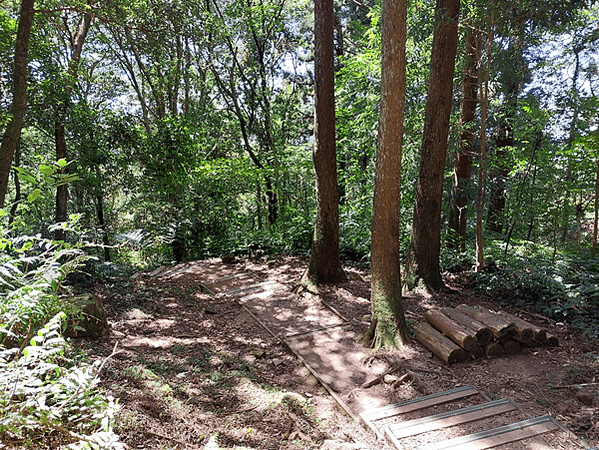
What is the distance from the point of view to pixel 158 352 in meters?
5.12

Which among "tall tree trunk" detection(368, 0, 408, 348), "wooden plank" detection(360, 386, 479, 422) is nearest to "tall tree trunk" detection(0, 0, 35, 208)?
"tall tree trunk" detection(368, 0, 408, 348)

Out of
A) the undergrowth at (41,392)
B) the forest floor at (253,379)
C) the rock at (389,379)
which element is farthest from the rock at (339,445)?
the undergrowth at (41,392)

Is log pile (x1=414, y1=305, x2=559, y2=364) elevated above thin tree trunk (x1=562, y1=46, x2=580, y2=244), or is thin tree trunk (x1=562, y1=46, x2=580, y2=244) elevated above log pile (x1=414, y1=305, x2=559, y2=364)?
thin tree trunk (x1=562, y1=46, x2=580, y2=244)

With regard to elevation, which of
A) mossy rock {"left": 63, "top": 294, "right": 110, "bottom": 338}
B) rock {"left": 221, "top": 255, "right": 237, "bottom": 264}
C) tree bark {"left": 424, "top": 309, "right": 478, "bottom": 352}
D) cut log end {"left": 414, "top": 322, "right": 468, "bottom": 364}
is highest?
mossy rock {"left": 63, "top": 294, "right": 110, "bottom": 338}

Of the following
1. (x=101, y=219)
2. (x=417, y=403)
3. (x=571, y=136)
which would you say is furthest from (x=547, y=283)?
(x=101, y=219)

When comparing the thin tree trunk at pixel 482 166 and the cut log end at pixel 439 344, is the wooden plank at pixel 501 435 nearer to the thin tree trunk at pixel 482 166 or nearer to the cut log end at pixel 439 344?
the cut log end at pixel 439 344

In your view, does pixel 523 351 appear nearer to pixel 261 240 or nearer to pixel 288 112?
pixel 261 240

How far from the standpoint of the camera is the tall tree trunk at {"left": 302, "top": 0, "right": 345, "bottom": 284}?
24.8 ft

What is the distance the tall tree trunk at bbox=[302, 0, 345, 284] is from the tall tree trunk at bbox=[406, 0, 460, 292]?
5.45ft

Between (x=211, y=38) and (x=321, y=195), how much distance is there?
31.6ft

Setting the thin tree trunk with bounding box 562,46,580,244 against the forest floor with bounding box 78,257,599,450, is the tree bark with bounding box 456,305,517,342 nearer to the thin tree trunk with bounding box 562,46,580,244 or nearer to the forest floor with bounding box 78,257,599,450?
the forest floor with bounding box 78,257,599,450

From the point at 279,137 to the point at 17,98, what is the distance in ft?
35.8

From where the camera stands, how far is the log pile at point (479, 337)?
5.34 metres

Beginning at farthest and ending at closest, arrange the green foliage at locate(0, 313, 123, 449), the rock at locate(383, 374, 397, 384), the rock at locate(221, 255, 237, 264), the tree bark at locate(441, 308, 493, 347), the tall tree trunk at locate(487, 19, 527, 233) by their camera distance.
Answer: the rock at locate(221, 255, 237, 264), the tall tree trunk at locate(487, 19, 527, 233), the tree bark at locate(441, 308, 493, 347), the rock at locate(383, 374, 397, 384), the green foliage at locate(0, 313, 123, 449)
